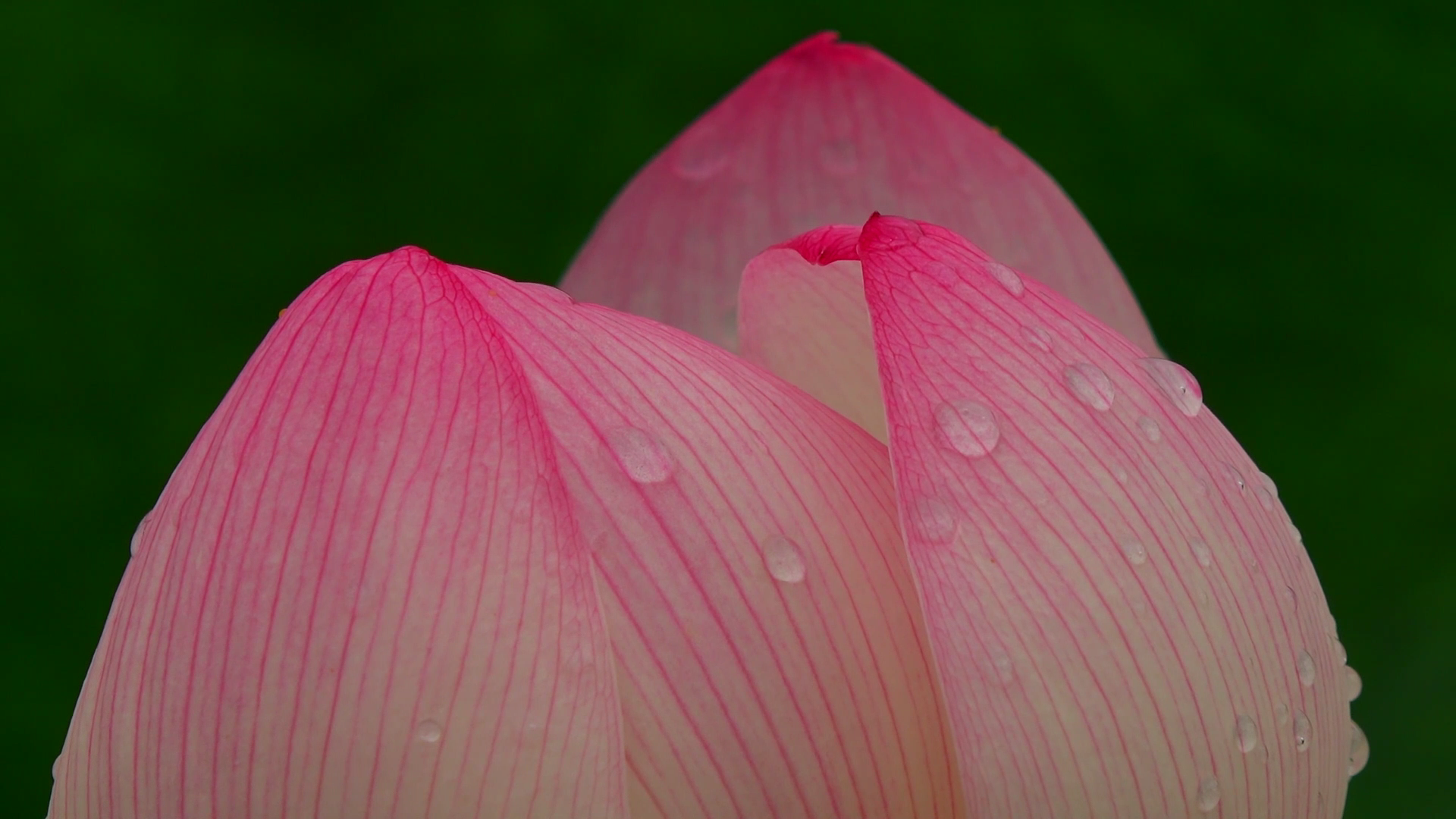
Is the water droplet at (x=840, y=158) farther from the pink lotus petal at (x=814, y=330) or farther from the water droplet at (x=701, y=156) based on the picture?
the pink lotus petal at (x=814, y=330)

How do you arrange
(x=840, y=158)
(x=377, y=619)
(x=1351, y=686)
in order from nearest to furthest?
(x=377, y=619), (x=1351, y=686), (x=840, y=158)

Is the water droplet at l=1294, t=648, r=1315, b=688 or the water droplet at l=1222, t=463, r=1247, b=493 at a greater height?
the water droplet at l=1222, t=463, r=1247, b=493

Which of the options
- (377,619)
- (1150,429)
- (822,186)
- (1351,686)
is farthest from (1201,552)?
(822,186)

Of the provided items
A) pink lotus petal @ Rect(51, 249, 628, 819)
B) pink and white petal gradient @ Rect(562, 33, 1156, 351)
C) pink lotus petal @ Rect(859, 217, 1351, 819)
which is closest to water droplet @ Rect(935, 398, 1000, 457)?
pink lotus petal @ Rect(859, 217, 1351, 819)

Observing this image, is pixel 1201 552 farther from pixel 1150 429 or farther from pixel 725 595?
pixel 725 595

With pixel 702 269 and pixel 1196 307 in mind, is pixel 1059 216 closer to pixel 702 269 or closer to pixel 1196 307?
pixel 702 269

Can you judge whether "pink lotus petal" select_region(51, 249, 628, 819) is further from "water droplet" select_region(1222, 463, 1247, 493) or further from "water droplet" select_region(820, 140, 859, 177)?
"water droplet" select_region(820, 140, 859, 177)

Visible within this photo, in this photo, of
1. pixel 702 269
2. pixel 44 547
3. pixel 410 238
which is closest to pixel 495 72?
pixel 410 238
